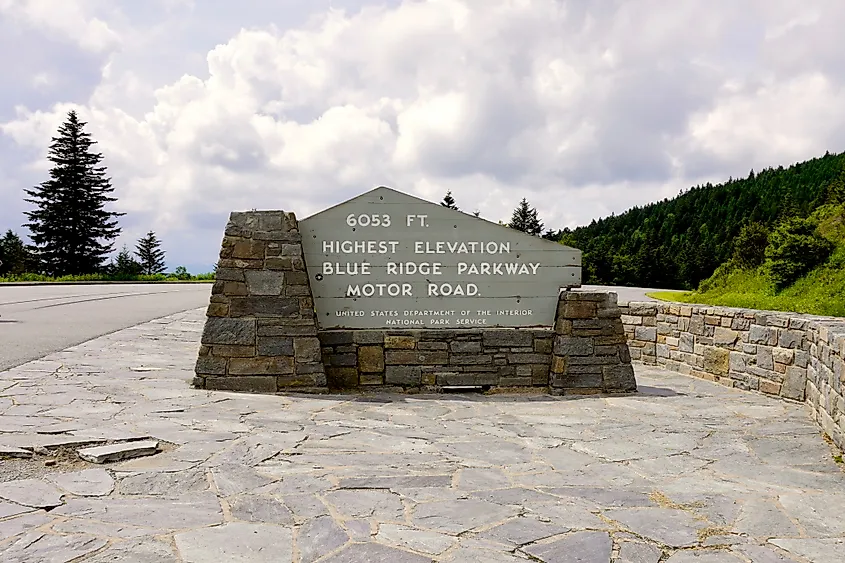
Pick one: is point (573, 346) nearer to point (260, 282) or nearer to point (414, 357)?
point (414, 357)

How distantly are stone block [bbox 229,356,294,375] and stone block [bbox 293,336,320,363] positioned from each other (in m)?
0.10

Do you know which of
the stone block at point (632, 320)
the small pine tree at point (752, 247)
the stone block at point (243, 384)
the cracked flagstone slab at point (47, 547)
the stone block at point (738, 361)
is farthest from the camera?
the small pine tree at point (752, 247)

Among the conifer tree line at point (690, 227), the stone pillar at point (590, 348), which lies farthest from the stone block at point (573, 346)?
the conifer tree line at point (690, 227)

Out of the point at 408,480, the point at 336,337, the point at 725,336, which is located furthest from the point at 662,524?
the point at 725,336

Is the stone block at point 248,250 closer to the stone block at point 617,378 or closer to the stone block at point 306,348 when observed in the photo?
the stone block at point 306,348

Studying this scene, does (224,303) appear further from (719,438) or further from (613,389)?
(719,438)

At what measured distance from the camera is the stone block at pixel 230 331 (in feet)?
21.4

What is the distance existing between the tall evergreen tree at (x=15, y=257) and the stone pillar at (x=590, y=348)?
134 feet

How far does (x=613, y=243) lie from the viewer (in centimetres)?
3819

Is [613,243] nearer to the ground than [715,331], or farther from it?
farther from it

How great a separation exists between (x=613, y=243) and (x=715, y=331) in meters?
31.1

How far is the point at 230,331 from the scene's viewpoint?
652cm

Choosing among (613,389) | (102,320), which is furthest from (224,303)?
(102,320)

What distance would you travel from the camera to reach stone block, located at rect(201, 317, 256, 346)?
6523mm
